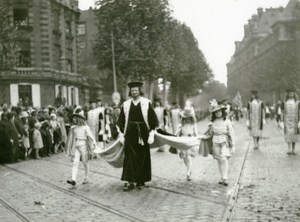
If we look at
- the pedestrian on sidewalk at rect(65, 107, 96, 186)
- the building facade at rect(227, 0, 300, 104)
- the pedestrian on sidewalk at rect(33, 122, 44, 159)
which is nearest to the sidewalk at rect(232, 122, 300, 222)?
the pedestrian on sidewalk at rect(65, 107, 96, 186)

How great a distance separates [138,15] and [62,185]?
27.5 m

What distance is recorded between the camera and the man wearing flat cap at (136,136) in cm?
1115

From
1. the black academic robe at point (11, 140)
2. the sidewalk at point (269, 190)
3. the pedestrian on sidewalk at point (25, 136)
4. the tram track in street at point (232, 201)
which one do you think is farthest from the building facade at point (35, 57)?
the tram track in street at point (232, 201)

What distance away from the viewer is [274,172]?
A: 12.9 m

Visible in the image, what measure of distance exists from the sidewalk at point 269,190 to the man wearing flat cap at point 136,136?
78.3 inches

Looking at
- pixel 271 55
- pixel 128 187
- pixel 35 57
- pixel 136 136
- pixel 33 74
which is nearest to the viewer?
pixel 128 187

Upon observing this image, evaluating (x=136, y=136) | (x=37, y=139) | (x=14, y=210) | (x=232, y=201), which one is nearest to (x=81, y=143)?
(x=136, y=136)

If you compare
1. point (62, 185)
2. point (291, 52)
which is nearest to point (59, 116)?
point (62, 185)

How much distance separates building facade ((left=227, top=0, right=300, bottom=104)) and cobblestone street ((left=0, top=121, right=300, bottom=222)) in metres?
42.0

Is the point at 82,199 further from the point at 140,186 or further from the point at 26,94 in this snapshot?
the point at 26,94

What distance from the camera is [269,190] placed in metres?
10.3

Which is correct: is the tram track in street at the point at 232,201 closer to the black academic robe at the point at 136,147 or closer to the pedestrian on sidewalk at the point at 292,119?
the black academic robe at the point at 136,147

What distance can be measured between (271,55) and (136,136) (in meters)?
82.2

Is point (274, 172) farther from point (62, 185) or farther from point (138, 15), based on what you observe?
point (138, 15)
